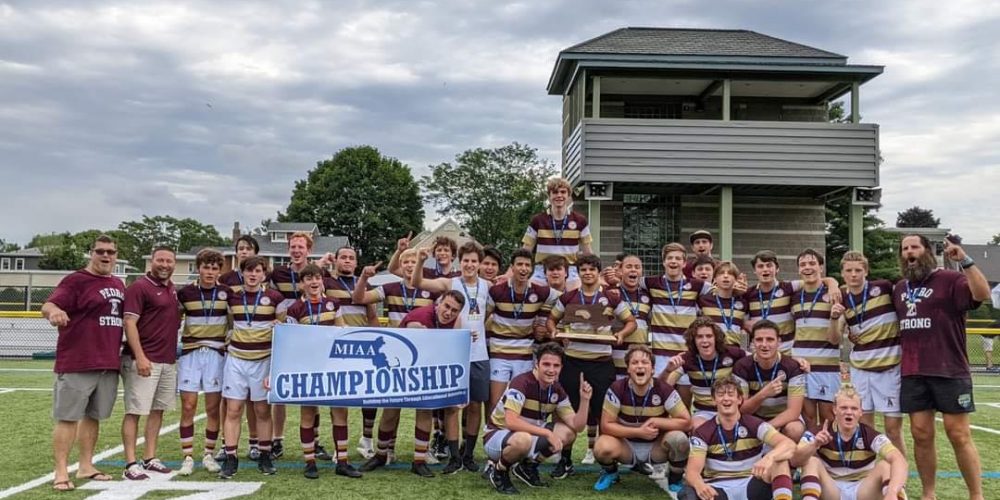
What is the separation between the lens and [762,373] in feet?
18.3

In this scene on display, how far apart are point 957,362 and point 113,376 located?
6.58 meters

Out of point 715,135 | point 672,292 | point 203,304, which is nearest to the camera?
point 203,304

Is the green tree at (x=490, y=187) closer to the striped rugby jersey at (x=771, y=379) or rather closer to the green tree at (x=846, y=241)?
the green tree at (x=846, y=241)

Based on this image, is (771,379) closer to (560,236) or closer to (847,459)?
(847,459)

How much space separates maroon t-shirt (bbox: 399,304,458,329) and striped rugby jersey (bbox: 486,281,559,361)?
1.41ft

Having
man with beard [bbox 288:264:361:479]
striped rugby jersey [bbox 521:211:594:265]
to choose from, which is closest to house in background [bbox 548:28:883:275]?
striped rugby jersey [bbox 521:211:594:265]

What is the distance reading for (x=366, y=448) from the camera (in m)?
6.90

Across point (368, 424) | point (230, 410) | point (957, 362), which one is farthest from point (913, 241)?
point (230, 410)

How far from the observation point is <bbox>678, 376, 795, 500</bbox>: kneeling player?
4770 mm

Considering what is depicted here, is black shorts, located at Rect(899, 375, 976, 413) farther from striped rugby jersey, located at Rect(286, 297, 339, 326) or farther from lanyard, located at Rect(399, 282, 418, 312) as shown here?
striped rugby jersey, located at Rect(286, 297, 339, 326)

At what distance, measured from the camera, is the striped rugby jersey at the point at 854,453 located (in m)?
4.82

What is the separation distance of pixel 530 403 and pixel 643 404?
3.00 ft

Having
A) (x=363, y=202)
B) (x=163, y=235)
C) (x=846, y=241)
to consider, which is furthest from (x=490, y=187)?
(x=163, y=235)

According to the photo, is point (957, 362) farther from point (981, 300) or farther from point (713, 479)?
point (713, 479)
